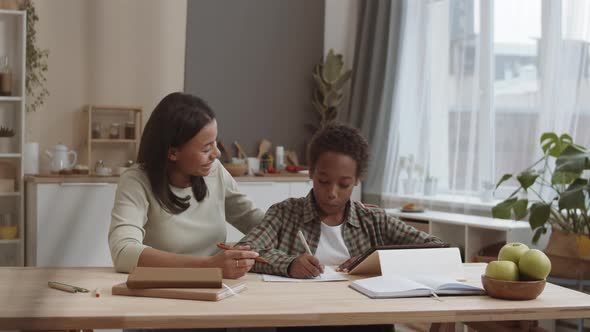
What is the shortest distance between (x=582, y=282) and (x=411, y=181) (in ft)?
4.56

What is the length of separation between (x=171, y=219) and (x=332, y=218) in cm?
34

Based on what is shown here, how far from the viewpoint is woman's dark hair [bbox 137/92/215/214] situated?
1438 mm

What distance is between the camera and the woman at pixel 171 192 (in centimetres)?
138

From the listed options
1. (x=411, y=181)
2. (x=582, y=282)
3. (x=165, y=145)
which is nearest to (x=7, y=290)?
(x=165, y=145)

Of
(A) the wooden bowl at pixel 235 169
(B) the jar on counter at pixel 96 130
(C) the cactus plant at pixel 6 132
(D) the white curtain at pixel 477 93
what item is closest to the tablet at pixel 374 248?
(D) the white curtain at pixel 477 93

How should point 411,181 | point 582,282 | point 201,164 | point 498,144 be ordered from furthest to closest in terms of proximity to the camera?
point 411,181, point 498,144, point 582,282, point 201,164

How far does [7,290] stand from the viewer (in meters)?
1.15

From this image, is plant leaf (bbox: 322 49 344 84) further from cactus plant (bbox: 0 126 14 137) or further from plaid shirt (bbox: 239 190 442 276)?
plaid shirt (bbox: 239 190 442 276)

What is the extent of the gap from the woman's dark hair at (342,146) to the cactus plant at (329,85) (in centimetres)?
248

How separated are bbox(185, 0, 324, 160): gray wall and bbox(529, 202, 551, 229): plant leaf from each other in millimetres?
1898

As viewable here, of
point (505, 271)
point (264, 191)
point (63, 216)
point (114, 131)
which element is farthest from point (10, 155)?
point (505, 271)

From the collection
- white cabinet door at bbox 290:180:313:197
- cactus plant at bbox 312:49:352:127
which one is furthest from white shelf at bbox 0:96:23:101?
cactus plant at bbox 312:49:352:127

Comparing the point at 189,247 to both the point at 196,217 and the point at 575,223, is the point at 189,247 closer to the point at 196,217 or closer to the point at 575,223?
the point at 196,217

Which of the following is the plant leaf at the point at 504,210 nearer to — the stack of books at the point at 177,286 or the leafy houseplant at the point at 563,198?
the leafy houseplant at the point at 563,198
